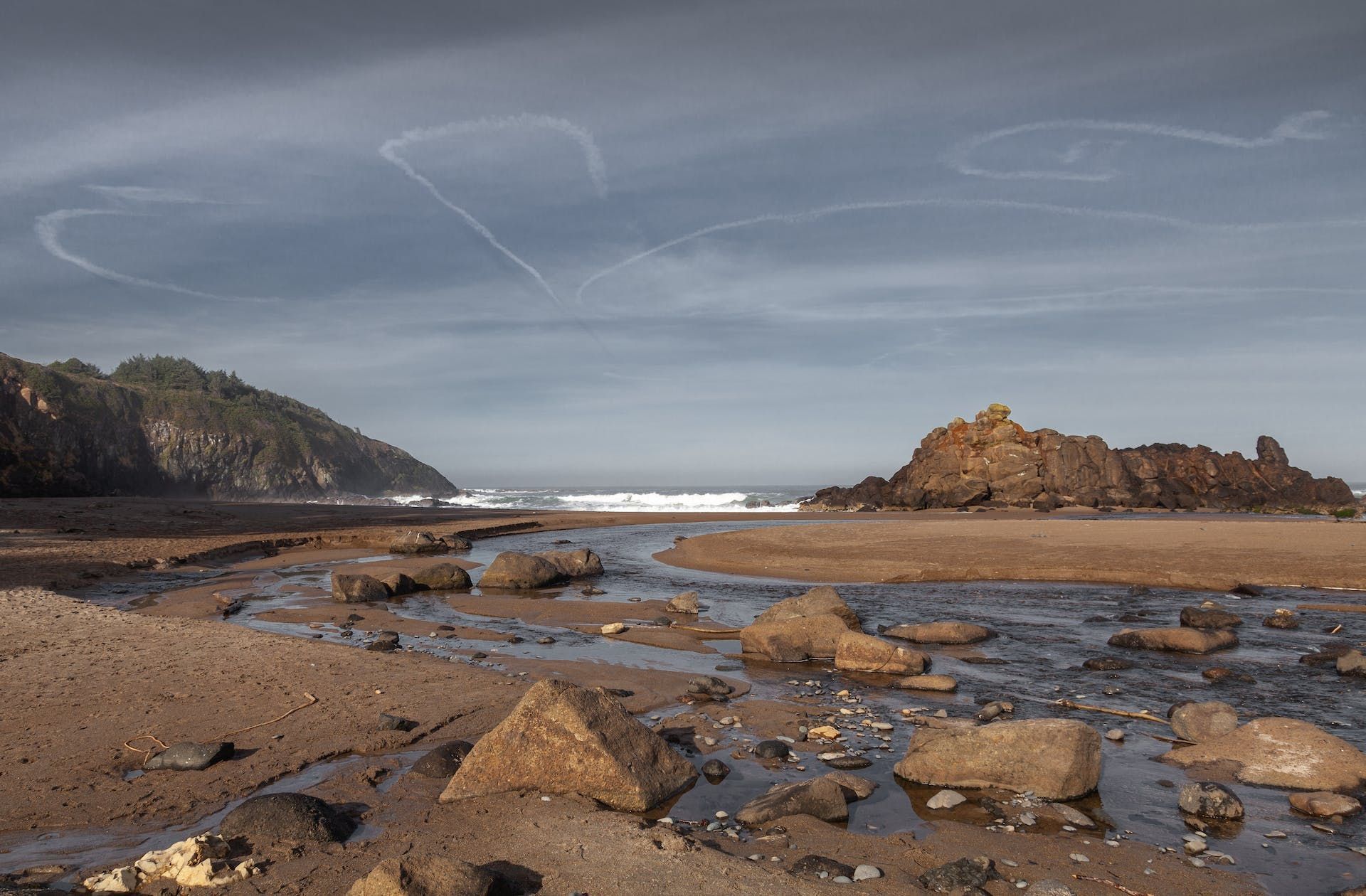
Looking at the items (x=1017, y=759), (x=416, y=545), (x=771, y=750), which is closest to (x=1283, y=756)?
(x=1017, y=759)

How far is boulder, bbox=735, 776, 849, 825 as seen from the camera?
17.2 feet

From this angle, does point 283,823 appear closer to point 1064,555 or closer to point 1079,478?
point 1064,555

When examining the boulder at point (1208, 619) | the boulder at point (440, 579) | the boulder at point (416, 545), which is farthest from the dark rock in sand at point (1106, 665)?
the boulder at point (416, 545)

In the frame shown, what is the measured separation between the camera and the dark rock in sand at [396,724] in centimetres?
710

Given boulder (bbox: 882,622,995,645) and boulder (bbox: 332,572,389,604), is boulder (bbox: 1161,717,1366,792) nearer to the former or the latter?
boulder (bbox: 882,622,995,645)

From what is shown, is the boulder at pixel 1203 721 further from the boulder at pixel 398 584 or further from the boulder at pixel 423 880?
the boulder at pixel 398 584

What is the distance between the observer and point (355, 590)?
15.9 meters

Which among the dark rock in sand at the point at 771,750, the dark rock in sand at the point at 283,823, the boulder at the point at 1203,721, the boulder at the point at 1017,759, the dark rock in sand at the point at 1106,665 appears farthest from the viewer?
the dark rock in sand at the point at 1106,665

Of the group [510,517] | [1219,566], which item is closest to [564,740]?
[1219,566]

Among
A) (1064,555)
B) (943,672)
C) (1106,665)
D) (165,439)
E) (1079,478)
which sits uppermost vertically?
(165,439)

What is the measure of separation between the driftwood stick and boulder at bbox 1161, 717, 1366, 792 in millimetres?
1014

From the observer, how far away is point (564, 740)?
18.7ft

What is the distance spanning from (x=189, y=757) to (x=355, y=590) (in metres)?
10.3

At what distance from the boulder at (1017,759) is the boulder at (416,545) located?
2361 cm
